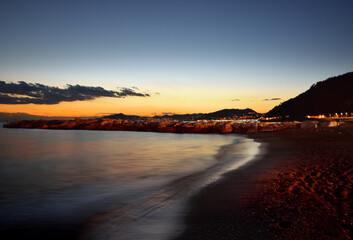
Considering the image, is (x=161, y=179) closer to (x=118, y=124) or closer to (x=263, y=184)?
(x=263, y=184)

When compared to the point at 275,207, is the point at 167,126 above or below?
above

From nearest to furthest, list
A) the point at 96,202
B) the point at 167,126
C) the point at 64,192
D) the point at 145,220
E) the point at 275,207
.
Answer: the point at 145,220, the point at 275,207, the point at 96,202, the point at 64,192, the point at 167,126

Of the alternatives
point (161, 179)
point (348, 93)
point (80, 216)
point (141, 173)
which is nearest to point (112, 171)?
point (141, 173)

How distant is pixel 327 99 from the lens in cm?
13962

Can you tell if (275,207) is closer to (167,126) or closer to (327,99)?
(167,126)

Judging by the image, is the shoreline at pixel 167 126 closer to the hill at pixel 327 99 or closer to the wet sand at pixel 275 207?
the wet sand at pixel 275 207

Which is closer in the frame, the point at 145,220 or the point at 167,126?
the point at 145,220

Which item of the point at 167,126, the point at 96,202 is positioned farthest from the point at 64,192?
the point at 167,126

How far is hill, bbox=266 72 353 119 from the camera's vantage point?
13175 cm

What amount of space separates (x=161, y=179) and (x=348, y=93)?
164524 mm

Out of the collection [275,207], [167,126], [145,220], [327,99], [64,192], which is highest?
[327,99]

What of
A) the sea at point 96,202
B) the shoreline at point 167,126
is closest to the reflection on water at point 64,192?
the sea at point 96,202

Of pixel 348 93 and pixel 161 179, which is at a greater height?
pixel 348 93

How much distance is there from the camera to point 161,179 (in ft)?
29.6
